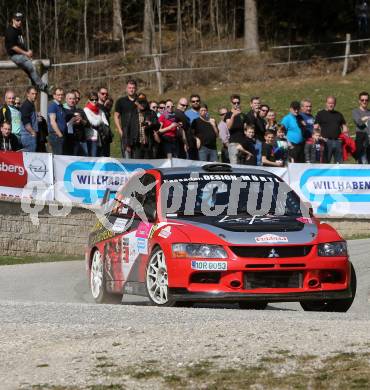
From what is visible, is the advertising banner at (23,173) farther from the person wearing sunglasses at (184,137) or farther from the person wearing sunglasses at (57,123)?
the person wearing sunglasses at (184,137)

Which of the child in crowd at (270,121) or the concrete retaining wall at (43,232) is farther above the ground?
the child in crowd at (270,121)

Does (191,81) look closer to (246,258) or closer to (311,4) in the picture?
(311,4)

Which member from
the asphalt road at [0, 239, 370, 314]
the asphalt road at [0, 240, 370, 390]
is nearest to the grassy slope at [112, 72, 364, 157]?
the asphalt road at [0, 239, 370, 314]

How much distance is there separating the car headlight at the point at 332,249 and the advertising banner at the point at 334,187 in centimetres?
1012

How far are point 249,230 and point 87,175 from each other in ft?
29.9

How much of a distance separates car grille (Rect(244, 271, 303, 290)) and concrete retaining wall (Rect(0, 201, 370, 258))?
899 cm

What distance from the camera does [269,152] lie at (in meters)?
22.3

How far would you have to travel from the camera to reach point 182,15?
160 feet

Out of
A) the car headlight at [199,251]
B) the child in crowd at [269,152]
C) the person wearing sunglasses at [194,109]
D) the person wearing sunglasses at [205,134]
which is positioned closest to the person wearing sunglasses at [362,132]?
the child in crowd at [269,152]

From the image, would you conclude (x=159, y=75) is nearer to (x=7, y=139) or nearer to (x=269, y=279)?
(x=7, y=139)

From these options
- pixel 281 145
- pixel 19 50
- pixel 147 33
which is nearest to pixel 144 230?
pixel 19 50

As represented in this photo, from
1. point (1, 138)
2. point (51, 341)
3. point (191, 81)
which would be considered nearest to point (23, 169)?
point (1, 138)

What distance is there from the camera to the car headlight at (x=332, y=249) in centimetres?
1162

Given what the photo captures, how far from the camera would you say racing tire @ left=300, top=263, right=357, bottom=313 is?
39.4 ft
